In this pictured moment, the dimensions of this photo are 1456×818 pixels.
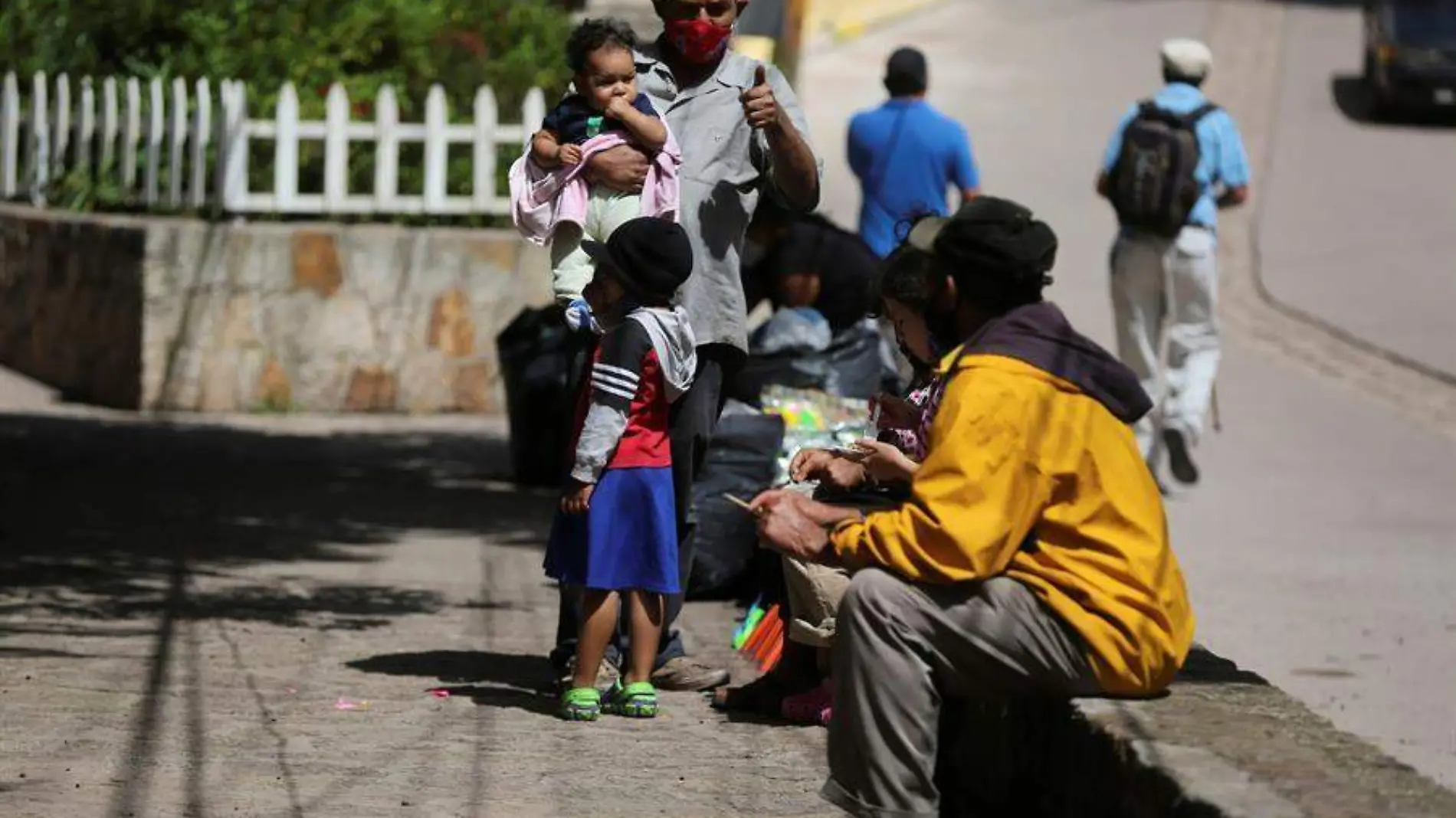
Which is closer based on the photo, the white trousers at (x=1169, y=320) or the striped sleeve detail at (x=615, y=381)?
the striped sleeve detail at (x=615, y=381)


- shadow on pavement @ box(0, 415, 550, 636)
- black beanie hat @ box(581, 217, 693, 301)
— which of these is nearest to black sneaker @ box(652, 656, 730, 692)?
black beanie hat @ box(581, 217, 693, 301)

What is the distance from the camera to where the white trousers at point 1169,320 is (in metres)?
12.6

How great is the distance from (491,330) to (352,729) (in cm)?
777

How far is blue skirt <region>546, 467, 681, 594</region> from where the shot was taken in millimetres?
7164

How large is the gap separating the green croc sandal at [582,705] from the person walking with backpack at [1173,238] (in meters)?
5.73

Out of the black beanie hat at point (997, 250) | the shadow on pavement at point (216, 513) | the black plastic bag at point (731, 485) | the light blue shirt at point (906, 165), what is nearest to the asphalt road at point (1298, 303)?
the black plastic bag at point (731, 485)

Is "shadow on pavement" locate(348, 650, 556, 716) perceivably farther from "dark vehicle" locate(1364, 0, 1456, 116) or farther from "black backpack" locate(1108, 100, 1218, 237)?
"dark vehicle" locate(1364, 0, 1456, 116)

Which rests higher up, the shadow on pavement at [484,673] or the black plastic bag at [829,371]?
the black plastic bag at [829,371]

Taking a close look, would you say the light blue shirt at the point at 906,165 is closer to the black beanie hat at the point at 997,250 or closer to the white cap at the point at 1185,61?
the white cap at the point at 1185,61

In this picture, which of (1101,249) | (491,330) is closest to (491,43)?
(491,330)

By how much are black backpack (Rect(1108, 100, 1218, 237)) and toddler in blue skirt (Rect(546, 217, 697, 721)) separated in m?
5.39

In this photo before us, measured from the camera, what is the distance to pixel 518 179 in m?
7.48

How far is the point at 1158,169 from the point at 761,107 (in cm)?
539

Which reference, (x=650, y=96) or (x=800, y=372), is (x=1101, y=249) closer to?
(x=800, y=372)
